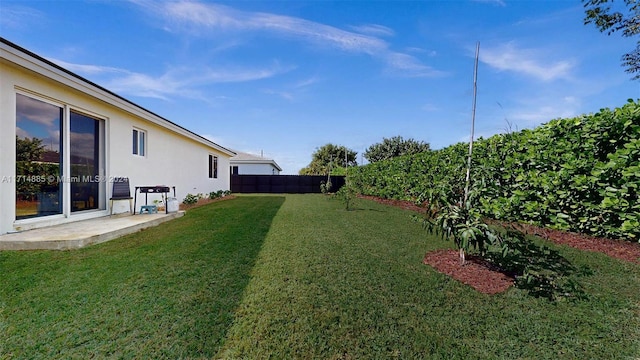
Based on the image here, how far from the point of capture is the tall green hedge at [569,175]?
3.68m

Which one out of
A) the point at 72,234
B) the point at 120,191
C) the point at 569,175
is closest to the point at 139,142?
the point at 120,191

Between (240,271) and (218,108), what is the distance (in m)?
11.5

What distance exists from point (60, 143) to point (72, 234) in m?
2.10

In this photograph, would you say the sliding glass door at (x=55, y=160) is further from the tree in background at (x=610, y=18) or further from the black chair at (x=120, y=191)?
the tree in background at (x=610, y=18)

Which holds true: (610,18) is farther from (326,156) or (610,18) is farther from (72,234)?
(326,156)

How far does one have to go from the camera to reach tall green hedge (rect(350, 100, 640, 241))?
12.1 ft

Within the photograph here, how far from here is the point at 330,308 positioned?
2.37 meters

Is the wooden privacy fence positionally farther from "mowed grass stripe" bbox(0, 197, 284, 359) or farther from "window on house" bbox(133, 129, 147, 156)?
"mowed grass stripe" bbox(0, 197, 284, 359)

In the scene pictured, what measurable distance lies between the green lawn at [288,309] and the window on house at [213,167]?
34.9ft

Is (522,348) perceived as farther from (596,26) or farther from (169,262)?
(596,26)

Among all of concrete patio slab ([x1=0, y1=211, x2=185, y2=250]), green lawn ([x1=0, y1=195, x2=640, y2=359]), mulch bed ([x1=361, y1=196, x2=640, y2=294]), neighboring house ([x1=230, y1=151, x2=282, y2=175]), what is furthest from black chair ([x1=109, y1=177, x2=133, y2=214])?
neighboring house ([x1=230, y1=151, x2=282, y2=175])

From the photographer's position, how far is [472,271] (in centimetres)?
322

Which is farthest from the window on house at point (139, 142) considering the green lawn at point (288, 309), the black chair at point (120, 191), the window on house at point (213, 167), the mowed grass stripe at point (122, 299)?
the window on house at point (213, 167)

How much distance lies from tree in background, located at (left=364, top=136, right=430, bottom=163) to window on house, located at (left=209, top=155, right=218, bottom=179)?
2226cm
